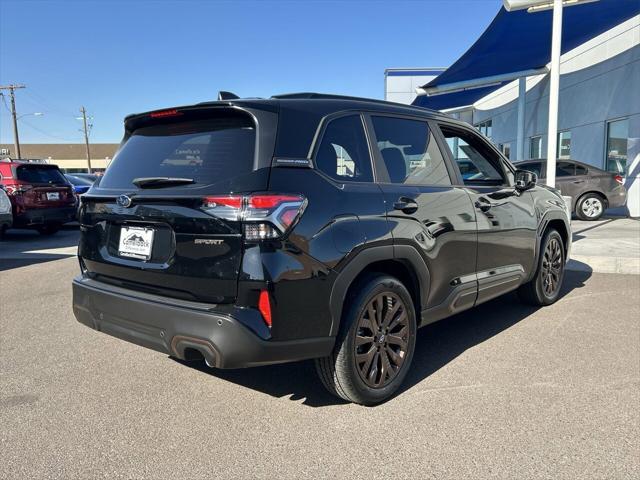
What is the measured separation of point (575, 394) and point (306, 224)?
2.14 metres

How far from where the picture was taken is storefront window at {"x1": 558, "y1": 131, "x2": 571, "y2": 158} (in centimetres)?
1677

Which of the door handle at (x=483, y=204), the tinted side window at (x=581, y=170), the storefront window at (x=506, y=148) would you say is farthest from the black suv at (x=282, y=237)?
the storefront window at (x=506, y=148)

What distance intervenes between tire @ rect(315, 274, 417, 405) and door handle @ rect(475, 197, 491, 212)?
3.79ft

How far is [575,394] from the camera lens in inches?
130

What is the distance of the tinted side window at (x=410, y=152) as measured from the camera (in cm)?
338

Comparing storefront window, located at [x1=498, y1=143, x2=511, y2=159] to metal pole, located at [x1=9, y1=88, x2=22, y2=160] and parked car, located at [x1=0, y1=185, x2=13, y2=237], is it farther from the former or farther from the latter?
metal pole, located at [x1=9, y1=88, x2=22, y2=160]

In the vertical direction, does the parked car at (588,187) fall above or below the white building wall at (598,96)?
below

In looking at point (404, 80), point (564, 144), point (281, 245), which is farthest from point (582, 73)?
point (404, 80)

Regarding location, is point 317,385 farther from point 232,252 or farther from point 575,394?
point 575,394

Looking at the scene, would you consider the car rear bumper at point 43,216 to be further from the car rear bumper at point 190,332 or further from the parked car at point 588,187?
the parked car at point 588,187

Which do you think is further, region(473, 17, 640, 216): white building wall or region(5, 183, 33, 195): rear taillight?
region(473, 17, 640, 216): white building wall

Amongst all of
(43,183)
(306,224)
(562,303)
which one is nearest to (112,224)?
(306,224)

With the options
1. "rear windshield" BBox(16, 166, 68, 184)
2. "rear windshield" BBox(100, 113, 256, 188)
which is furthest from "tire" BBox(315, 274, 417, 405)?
"rear windshield" BBox(16, 166, 68, 184)

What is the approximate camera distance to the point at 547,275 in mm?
5387
